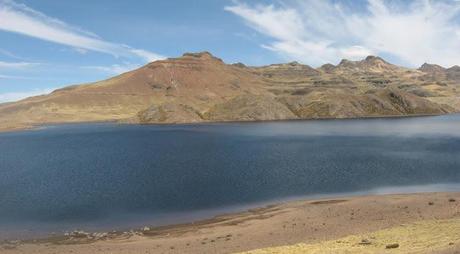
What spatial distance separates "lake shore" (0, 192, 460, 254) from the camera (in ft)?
97.6

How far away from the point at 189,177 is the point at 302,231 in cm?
3556

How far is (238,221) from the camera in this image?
1756 inches

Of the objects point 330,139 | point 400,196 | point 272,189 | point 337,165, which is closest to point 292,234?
point 400,196

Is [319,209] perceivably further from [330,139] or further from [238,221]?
[330,139]

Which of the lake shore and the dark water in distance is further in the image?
the dark water in distance

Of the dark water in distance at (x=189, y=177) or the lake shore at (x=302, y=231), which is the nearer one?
the lake shore at (x=302, y=231)

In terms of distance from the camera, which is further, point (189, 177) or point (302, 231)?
point (189, 177)

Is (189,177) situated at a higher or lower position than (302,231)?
higher

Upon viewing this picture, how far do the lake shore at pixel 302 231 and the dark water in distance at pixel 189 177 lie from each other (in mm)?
5129

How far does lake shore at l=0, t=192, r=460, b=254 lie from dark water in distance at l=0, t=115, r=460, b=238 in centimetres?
513

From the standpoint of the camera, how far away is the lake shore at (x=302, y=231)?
97.6ft

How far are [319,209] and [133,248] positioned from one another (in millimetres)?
19582

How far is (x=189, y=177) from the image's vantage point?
71562 millimetres

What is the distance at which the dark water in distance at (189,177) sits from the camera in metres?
50.6
